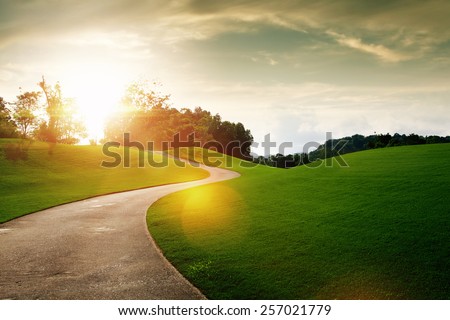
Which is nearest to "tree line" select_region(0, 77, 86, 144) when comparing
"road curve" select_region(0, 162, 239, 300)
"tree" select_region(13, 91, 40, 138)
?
"tree" select_region(13, 91, 40, 138)

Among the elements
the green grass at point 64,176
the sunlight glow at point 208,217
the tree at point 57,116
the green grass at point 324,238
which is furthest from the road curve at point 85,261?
the tree at point 57,116

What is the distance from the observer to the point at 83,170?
4100 centimetres

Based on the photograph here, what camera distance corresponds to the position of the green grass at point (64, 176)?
24.5 metres

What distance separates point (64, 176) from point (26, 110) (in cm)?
3889

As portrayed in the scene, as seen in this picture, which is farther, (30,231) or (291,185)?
(291,185)

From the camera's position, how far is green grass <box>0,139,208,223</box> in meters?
24.5

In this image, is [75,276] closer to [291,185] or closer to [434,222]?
[434,222]

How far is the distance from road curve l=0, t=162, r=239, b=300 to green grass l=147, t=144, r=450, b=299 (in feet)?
2.31

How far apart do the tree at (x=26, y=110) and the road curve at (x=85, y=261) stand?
61.4 m

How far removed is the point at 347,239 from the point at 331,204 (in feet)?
15.4

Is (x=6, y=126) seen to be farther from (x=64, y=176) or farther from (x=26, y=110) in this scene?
(x=64, y=176)

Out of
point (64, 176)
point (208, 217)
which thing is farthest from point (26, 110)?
point (208, 217)

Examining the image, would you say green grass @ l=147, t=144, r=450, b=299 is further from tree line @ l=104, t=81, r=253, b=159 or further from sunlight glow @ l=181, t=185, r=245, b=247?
tree line @ l=104, t=81, r=253, b=159
